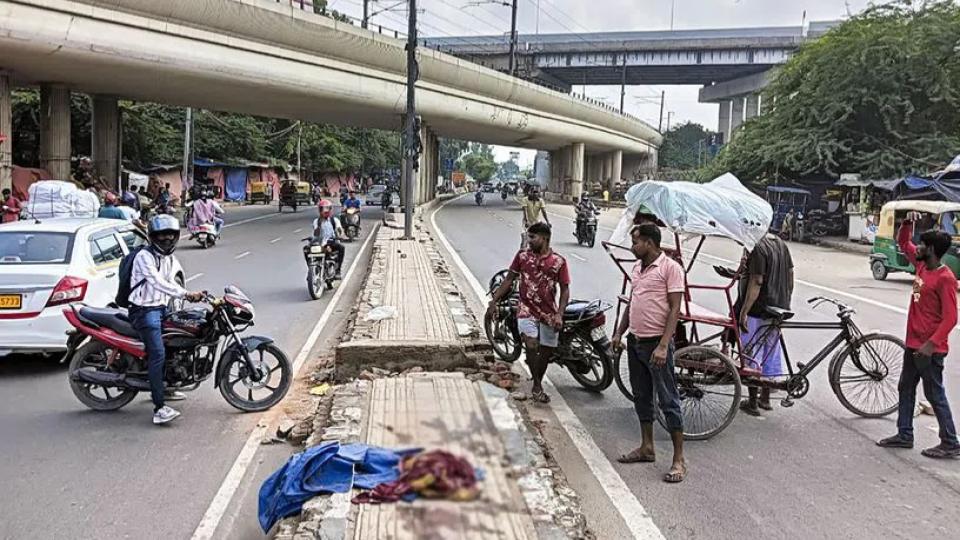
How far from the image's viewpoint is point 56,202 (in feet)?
48.5

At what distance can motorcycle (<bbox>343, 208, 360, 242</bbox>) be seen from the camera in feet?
79.7

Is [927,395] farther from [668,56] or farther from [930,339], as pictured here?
[668,56]

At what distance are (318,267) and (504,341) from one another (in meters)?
5.59

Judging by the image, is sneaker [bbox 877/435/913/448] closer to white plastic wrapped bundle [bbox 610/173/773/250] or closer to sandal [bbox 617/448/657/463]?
white plastic wrapped bundle [bbox 610/173/773/250]

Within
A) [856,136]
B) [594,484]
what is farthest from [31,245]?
[856,136]

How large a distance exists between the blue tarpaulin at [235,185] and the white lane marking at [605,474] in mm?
46341

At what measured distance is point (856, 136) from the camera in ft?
108

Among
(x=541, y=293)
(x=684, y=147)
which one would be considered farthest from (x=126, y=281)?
(x=684, y=147)

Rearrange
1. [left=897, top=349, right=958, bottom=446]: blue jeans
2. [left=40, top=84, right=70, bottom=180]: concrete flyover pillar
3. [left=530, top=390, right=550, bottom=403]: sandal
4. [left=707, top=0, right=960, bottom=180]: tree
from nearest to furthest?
1. [left=897, top=349, right=958, bottom=446]: blue jeans
2. [left=530, top=390, right=550, bottom=403]: sandal
3. [left=40, top=84, right=70, bottom=180]: concrete flyover pillar
4. [left=707, top=0, right=960, bottom=180]: tree

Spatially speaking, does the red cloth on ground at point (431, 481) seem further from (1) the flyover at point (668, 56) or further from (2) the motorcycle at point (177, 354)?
(1) the flyover at point (668, 56)

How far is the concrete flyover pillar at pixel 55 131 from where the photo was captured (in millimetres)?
28672

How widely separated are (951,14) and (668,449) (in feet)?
108

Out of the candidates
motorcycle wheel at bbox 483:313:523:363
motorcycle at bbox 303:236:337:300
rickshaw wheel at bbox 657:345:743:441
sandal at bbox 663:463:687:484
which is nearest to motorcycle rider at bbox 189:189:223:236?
motorcycle at bbox 303:236:337:300

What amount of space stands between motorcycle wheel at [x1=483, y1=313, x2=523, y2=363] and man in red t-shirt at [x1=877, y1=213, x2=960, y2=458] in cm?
347
